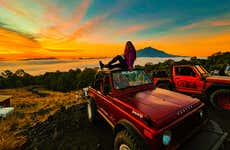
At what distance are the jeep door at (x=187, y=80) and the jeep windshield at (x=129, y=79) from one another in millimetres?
3524

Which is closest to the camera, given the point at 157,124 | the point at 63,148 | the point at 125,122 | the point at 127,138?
the point at 157,124

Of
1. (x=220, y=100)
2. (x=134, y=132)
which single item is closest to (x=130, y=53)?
(x=134, y=132)

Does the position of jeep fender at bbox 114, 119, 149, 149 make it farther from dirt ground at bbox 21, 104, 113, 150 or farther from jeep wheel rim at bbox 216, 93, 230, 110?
jeep wheel rim at bbox 216, 93, 230, 110

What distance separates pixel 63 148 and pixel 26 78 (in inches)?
2674

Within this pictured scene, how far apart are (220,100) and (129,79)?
4804 mm

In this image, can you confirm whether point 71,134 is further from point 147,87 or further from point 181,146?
point 181,146

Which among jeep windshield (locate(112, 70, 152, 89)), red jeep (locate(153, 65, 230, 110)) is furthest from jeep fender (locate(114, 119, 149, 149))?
red jeep (locate(153, 65, 230, 110))

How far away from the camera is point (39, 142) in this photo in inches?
159

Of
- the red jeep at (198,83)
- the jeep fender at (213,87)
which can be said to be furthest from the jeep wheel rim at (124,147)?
the jeep fender at (213,87)

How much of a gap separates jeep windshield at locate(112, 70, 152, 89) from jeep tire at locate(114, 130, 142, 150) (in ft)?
4.53

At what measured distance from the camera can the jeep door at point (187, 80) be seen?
6.27 metres

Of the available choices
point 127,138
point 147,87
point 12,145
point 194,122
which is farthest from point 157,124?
point 12,145

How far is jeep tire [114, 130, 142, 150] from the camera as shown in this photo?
2178 mm

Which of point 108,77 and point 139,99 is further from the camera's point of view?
point 108,77
